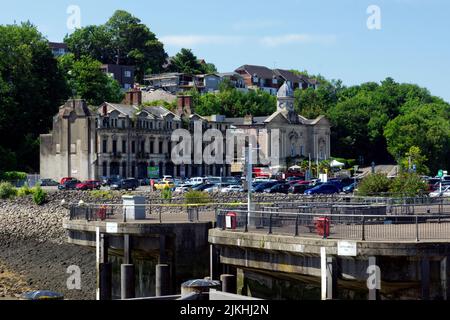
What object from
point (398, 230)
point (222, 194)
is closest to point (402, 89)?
point (222, 194)

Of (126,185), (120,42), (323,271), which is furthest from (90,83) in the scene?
(323,271)

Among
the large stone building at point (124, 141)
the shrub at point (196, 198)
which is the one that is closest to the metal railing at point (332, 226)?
the shrub at point (196, 198)

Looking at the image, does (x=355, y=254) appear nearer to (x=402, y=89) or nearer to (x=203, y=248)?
(x=203, y=248)

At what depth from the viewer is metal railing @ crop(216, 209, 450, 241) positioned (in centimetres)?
2469

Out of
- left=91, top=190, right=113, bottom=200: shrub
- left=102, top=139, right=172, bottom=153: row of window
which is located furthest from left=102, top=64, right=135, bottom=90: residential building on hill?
left=91, top=190, right=113, bottom=200: shrub

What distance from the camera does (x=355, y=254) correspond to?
2266 centimetres

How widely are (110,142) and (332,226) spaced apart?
202 ft

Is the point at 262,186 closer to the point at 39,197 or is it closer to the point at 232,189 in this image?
the point at 232,189

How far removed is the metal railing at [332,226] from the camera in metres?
24.7

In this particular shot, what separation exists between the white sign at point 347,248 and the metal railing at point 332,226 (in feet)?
1.81

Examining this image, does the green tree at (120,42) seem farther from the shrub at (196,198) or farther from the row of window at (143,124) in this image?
the shrub at (196,198)

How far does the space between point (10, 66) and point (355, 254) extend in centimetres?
8223

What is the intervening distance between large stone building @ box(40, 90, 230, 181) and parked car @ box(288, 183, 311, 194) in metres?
23.0

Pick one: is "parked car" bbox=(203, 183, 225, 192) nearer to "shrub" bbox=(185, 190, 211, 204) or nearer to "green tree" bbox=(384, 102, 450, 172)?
"shrub" bbox=(185, 190, 211, 204)
